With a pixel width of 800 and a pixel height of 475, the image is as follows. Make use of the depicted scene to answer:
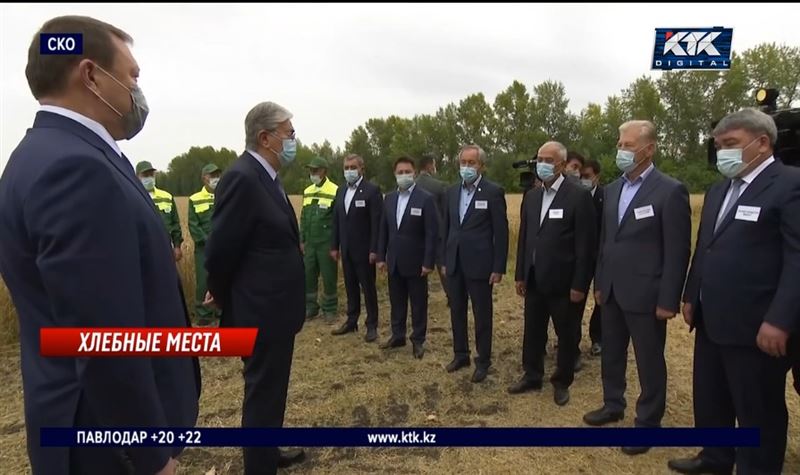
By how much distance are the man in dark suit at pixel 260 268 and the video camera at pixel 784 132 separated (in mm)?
2738

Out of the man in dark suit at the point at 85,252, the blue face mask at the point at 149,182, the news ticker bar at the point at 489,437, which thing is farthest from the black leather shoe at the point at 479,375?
the blue face mask at the point at 149,182

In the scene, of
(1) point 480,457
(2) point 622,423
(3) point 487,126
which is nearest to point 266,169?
(1) point 480,457

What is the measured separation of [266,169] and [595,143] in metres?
39.0

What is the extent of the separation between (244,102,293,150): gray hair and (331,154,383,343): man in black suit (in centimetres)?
289

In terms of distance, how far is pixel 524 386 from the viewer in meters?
4.16

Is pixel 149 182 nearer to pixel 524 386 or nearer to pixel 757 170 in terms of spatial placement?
pixel 524 386

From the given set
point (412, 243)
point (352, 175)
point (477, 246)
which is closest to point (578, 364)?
point (477, 246)

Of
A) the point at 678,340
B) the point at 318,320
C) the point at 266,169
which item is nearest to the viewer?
the point at 266,169

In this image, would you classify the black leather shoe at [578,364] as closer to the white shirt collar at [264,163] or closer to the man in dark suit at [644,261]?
the man in dark suit at [644,261]

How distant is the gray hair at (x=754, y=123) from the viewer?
2.63m

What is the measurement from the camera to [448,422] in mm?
3723

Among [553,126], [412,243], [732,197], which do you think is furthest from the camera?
[553,126]

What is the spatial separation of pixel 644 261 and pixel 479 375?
185 cm

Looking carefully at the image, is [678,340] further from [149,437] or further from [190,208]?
[190,208]
